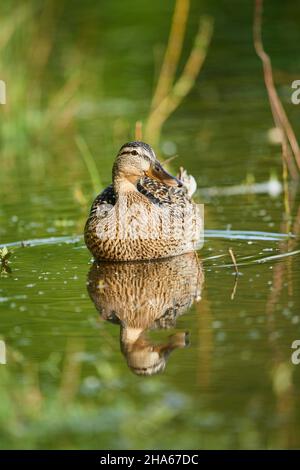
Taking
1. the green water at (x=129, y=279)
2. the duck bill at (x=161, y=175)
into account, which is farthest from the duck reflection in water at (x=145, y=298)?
the duck bill at (x=161, y=175)

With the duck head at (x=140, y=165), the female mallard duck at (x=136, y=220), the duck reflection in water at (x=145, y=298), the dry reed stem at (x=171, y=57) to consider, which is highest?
the dry reed stem at (x=171, y=57)

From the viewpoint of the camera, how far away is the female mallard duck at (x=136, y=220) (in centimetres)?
885

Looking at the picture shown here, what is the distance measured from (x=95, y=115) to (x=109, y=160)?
269cm

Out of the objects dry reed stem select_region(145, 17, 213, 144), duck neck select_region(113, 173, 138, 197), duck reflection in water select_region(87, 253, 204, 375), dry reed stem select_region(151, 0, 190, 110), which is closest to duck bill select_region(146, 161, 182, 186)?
duck neck select_region(113, 173, 138, 197)

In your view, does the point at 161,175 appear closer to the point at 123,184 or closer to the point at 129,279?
Result: the point at 123,184

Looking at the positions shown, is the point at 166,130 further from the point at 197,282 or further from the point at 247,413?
the point at 247,413

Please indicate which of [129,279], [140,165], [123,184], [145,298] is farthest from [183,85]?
[145,298]

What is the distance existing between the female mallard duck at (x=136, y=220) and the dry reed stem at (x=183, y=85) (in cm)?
380

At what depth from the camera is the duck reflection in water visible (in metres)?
6.55

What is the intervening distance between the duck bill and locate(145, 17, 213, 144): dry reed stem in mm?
3943

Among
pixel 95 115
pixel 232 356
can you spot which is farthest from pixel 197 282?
pixel 95 115

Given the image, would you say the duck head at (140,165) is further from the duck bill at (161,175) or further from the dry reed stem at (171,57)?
the dry reed stem at (171,57)

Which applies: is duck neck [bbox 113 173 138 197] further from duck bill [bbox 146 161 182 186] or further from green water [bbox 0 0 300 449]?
green water [bbox 0 0 300 449]
